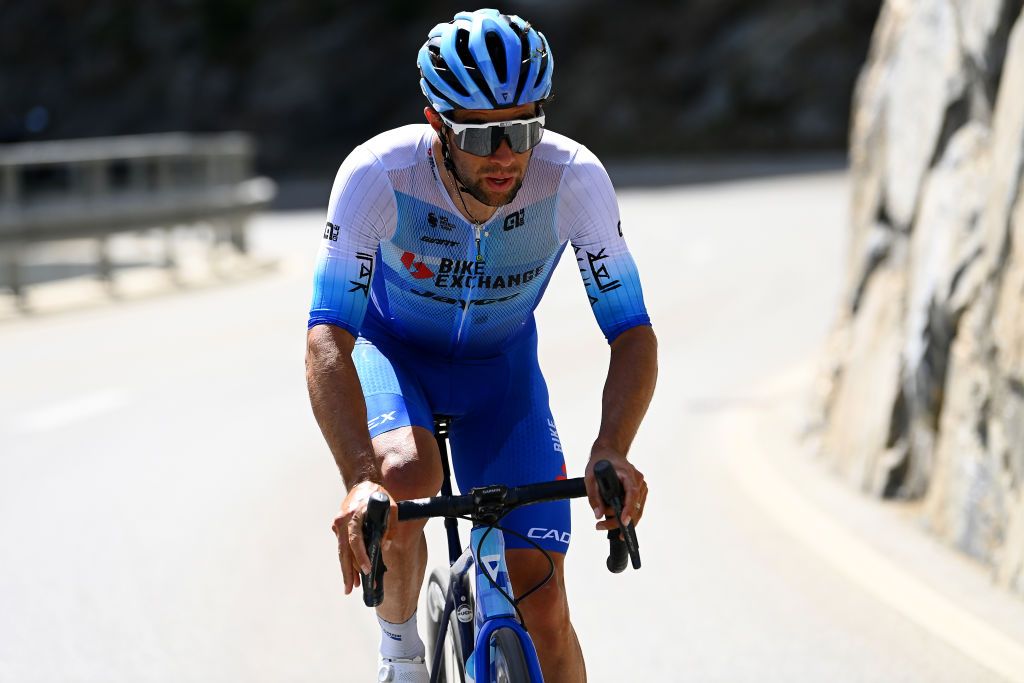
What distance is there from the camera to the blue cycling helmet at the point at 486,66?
3635 millimetres

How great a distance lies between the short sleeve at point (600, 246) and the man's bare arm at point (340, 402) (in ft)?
2.16

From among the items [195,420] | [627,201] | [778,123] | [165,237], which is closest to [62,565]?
[195,420]

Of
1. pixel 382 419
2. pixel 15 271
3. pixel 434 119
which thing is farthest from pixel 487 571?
pixel 15 271

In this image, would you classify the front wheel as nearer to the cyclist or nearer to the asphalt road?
the cyclist

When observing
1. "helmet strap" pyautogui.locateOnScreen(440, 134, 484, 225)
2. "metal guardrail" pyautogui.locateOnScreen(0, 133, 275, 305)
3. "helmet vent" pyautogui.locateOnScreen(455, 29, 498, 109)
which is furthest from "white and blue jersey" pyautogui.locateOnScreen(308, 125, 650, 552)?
"metal guardrail" pyautogui.locateOnScreen(0, 133, 275, 305)

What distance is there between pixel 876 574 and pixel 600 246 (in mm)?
3184

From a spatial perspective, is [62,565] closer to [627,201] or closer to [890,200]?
[890,200]

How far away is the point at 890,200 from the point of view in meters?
8.82

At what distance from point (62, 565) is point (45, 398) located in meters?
4.74

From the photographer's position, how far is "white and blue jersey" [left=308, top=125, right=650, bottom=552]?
156 inches

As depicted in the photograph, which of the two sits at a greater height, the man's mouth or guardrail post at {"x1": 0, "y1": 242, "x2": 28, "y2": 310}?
the man's mouth

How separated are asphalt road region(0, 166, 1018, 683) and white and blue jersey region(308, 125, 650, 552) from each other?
164 centimetres

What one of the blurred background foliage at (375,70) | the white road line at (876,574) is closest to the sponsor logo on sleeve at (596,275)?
the white road line at (876,574)

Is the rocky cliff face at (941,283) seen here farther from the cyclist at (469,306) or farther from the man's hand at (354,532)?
the man's hand at (354,532)
